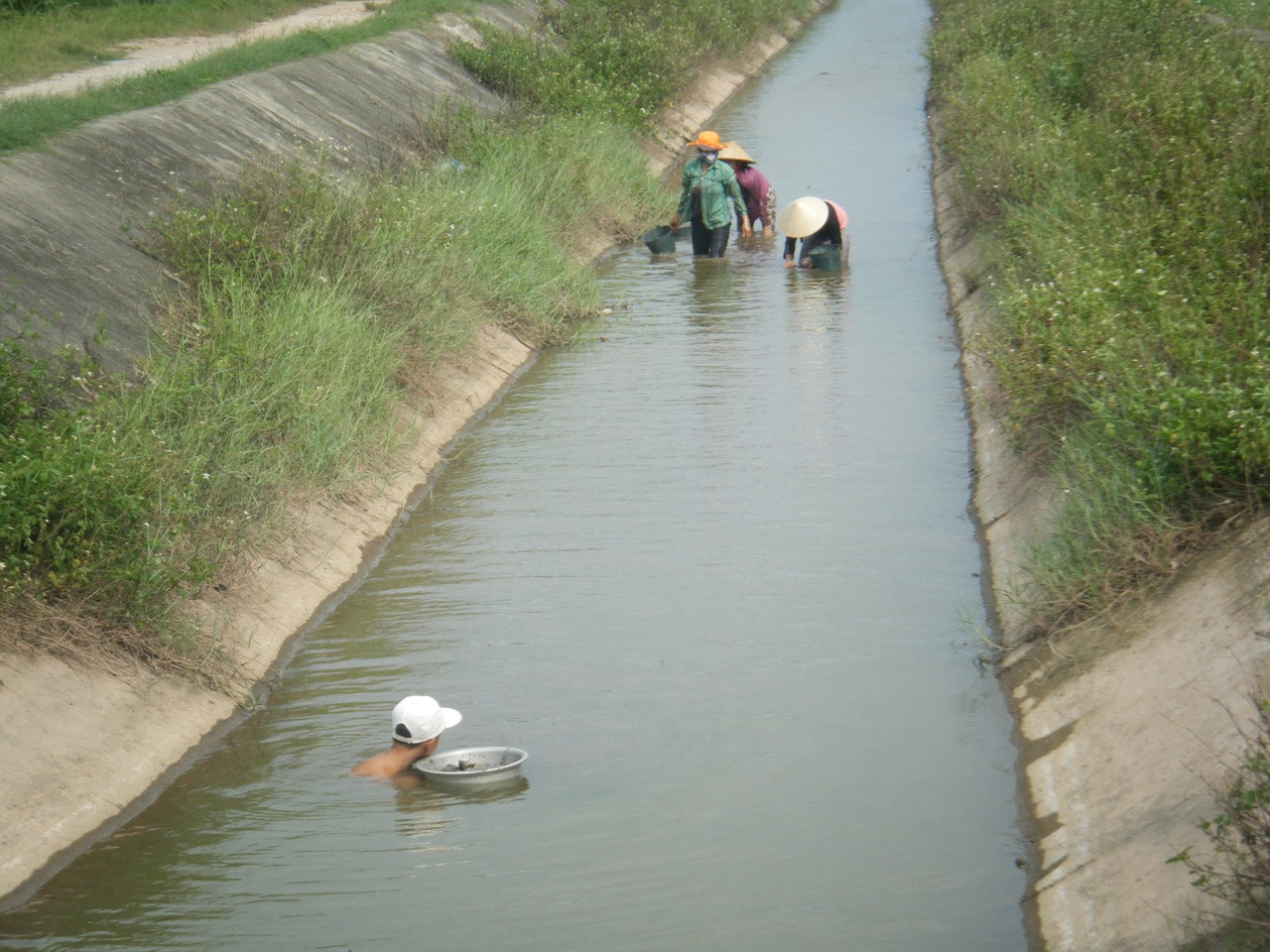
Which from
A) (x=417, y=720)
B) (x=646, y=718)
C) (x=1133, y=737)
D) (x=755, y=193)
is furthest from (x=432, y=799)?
(x=755, y=193)

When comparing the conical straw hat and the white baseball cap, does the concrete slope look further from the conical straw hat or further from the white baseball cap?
the conical straw hat

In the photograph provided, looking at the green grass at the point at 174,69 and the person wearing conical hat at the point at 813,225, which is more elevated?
the green grass at the point at 174,69

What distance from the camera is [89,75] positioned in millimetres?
18828

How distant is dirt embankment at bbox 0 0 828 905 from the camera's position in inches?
274

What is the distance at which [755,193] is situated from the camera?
64.0ft

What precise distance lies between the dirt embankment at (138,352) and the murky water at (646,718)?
21 cm

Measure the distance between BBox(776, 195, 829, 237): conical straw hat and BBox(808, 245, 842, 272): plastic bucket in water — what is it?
26 cm

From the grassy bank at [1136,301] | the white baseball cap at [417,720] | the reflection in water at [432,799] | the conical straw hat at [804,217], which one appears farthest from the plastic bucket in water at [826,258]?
the reflection in water at [432,799]

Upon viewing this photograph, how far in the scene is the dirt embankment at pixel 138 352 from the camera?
22.8 feet

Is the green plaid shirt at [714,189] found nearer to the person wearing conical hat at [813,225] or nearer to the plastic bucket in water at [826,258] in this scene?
the person wearing conical hat at [813,225]

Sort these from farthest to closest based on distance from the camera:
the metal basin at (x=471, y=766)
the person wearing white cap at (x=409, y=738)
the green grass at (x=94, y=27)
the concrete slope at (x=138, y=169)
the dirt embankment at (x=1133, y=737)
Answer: the green grass at (x=94, y=27)
the concrete slope at (x=138, y=169)
the person wearing white cap at (x=409, y=738)
the metal basin at (x=471, y=766)
the dirt embankment at (x=1133, y=737)

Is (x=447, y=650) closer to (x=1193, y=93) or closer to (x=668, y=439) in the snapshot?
(x=668, y=439)

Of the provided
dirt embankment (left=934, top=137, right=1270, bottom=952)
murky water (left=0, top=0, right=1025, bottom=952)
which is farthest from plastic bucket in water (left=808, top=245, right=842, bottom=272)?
dirt embankment (left=934, top=137, right=1270, bottom=952)

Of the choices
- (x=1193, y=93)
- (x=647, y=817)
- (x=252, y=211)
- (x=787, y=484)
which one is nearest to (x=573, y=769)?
(x=647, y=817)
